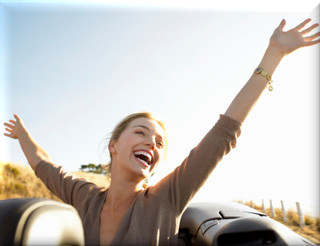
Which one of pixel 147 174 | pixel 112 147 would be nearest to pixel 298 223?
pixel 112 147

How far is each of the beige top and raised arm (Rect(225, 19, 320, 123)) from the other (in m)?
0.07

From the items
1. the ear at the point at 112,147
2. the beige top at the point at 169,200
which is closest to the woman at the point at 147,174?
the beige top at the point at 169,200

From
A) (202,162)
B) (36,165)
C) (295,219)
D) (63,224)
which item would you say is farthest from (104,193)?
(295,219)

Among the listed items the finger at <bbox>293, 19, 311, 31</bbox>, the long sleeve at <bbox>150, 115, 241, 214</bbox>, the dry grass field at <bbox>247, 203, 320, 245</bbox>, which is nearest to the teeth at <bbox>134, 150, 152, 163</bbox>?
the long sleeve at <bbox>150, 115, 241, 214</bbox>

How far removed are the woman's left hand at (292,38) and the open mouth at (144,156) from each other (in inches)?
34.3

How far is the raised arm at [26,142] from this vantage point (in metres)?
1.96

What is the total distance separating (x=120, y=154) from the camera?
1.63m

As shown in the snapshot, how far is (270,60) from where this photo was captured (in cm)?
132

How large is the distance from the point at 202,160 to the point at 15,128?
167 centimetres

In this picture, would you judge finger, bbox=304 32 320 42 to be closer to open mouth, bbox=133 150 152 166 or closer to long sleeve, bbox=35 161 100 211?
open mouth, bbox=133 150 152 166

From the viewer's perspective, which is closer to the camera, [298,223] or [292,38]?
[292,38]

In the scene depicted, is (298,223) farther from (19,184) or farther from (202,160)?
(19,184)

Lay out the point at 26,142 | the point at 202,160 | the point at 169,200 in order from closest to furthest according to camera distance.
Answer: the point at 202,160, the point at 169,200, the point at 26,142

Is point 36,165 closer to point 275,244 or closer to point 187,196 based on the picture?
point 187,196
